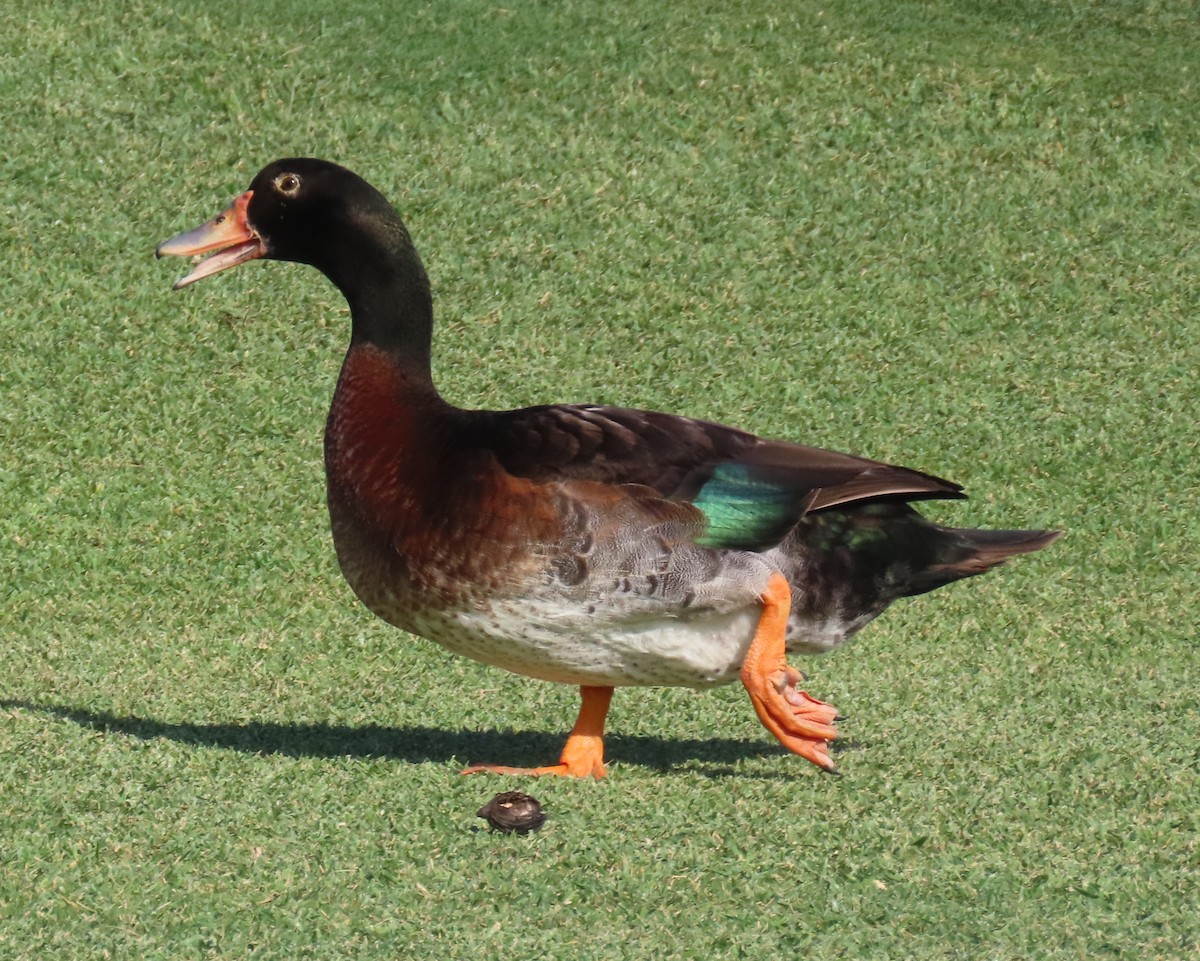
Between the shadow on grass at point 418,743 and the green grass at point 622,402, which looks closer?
the green grass at point 622,402

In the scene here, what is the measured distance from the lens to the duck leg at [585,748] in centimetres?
523

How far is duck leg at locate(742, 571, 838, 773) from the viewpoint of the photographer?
5.02 meters

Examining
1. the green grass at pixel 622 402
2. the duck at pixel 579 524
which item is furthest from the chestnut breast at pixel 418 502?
the green grass at pixel 622 402

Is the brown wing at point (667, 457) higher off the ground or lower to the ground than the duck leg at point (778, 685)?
higher

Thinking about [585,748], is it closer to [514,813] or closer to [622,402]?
[514,813]

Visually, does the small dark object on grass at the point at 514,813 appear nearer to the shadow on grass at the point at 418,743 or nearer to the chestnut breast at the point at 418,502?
the chestnut breast at the point at 418,502

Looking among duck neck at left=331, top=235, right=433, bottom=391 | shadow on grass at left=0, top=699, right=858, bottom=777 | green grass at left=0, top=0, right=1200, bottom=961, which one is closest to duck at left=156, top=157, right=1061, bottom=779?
duck neck at left=331, top=235, right=433, bottom=391

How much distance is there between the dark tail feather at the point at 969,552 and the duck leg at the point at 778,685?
53cm

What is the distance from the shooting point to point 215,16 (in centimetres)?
1070

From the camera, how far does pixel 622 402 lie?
28.2 ft

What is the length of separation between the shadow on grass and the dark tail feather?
1.95 ft

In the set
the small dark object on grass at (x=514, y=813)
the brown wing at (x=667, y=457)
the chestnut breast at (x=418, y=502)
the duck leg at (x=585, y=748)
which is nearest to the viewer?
the small dark object on grass at (x=514, y=813)

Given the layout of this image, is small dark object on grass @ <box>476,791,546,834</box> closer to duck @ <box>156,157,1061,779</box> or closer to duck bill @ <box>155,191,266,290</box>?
duck @ <box>156,157,1061,779</box>

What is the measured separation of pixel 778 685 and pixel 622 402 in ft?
12.1
